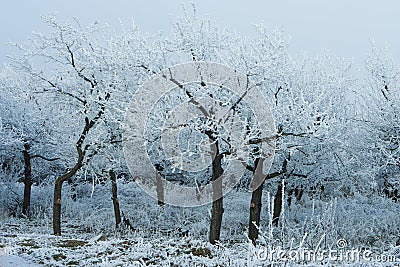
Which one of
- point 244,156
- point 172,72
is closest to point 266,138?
point 244,156

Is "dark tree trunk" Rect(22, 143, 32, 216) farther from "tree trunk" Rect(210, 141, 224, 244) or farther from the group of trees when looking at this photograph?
"tree trunk" Rect(210, 141, 224, 244)

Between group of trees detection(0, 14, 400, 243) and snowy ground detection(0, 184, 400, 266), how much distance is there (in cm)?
156

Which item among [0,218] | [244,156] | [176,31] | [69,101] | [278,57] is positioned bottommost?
[0,218]

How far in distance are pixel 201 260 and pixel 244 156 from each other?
14.8ft

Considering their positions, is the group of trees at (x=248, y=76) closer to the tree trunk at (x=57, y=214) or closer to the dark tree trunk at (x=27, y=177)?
the tree trunk at (x=57, y=214)

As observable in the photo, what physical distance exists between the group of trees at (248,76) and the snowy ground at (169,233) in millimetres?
1557

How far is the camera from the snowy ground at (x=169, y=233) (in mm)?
6108

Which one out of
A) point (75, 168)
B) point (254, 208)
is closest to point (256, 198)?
point (254, 208)

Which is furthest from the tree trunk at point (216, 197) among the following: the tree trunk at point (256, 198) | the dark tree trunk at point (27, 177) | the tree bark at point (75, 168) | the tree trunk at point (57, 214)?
the dark tree trunk at point (27, 177)

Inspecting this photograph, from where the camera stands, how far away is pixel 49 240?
842 centimetres

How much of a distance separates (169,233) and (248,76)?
280 inches

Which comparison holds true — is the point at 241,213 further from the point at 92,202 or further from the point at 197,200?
the point at 92,202

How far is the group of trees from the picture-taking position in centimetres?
1052

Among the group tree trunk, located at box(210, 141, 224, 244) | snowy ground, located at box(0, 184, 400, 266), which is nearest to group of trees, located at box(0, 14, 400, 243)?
tree trunk, located at box(210, 141, 224, 244)
